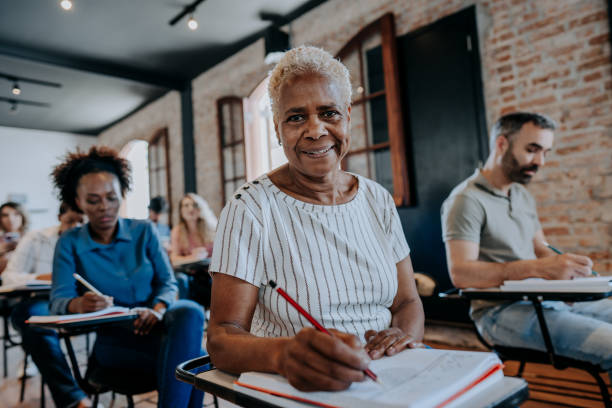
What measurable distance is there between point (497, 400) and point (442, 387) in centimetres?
10

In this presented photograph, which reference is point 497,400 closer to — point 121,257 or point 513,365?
point 121,257

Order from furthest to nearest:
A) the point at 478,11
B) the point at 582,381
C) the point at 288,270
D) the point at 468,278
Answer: the point at 478,11, the point at 582,381, the point at 468,278, the point at 288,270

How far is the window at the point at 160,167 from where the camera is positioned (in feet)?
24.8

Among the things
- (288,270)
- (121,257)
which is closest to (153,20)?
(121,257)

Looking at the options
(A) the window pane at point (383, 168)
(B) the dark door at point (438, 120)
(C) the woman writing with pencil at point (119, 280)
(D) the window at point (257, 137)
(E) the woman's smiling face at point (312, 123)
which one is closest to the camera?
(E) the woman's smiling face at point (312, 123)

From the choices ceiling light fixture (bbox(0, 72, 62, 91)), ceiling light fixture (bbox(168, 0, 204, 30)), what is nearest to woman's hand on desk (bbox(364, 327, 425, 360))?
ceiling light fixture (bbox(168, 0, 204, 30))

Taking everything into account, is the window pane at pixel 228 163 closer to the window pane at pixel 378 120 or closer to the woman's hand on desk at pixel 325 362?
the window pane at pixel 378 120

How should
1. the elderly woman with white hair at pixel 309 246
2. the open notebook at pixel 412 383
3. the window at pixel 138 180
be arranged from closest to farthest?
the open notebook at pixel 412 383
the elderly woman with white hair at pixel 309 246
the window at pixel 138 180

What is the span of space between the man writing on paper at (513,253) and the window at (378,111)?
1.73 m

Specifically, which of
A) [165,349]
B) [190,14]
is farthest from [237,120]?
[165,349]

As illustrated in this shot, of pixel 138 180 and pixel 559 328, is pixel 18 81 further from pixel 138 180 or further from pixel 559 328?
pixel 559 328

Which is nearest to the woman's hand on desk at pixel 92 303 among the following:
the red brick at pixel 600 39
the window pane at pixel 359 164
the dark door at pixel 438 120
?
the dark door at pixel 438 120

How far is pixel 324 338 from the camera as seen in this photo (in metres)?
0.65

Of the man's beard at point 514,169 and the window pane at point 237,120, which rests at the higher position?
the window pane at point 237,120
